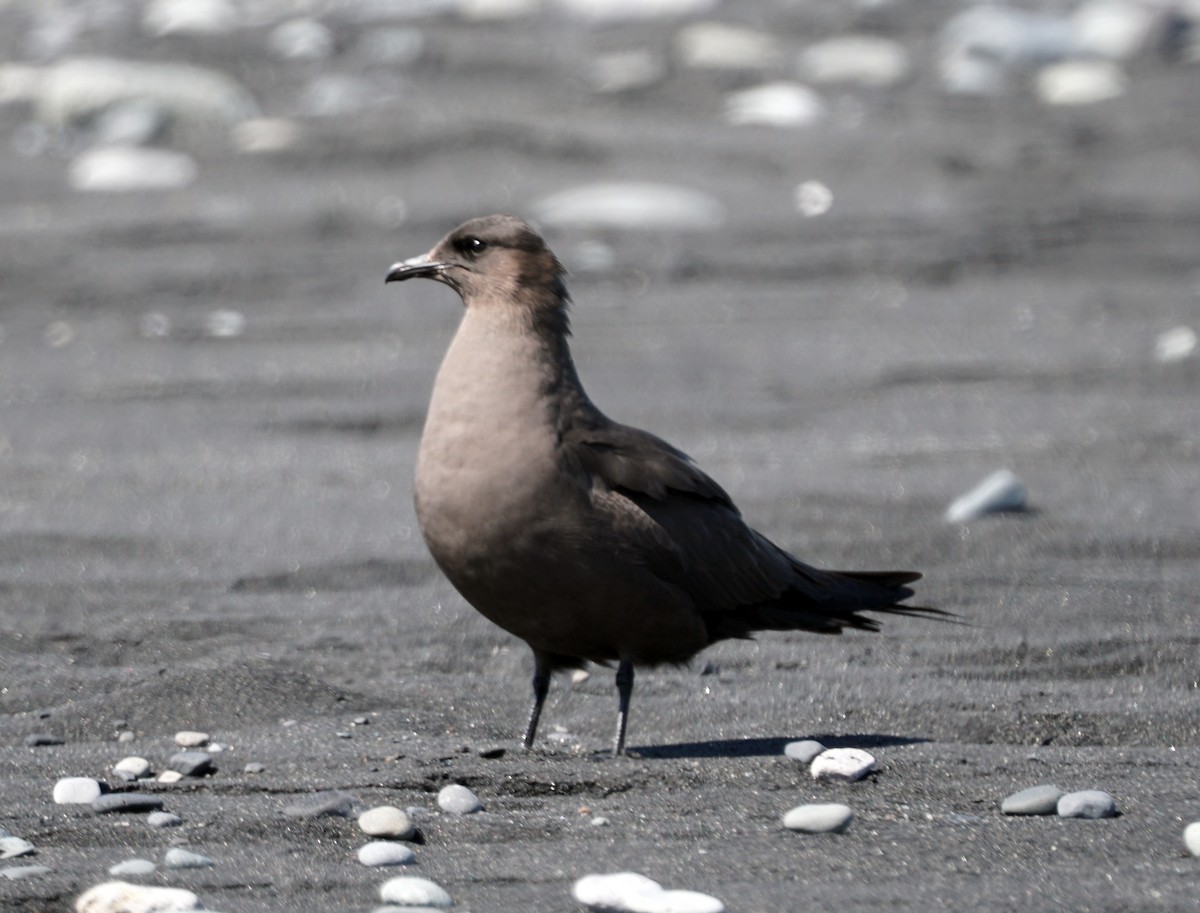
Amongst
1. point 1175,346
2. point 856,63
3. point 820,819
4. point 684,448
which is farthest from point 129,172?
point 820,819

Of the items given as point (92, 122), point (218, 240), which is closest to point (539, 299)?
point (218, 240)

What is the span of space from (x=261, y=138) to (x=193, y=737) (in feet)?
26.8

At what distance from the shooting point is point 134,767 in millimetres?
3828

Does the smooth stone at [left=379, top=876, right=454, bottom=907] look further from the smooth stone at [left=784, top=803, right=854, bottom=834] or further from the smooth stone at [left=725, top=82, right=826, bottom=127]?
the smooth stone at [left=725, top=82, right=826, bottom=127]

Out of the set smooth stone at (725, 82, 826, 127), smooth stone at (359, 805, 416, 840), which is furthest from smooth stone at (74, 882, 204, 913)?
smooth stone at (725, 82, 826, 127)

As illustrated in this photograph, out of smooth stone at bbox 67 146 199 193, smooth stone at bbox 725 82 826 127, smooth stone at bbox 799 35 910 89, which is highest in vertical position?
smooth stone at bbox 799 35 910 89

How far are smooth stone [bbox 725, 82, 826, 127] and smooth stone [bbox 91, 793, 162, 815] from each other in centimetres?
908

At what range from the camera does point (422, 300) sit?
9.45m

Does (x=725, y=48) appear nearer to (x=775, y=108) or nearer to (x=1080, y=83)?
(x=775, y=108)

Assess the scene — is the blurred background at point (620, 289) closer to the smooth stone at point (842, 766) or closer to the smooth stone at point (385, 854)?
the smooth stone at point (842, 766)

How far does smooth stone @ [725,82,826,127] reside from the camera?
12242 millimetres

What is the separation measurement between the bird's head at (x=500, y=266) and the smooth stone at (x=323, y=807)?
4.26 ft

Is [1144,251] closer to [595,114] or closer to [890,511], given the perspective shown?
[595,114]

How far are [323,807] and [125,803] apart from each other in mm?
374
